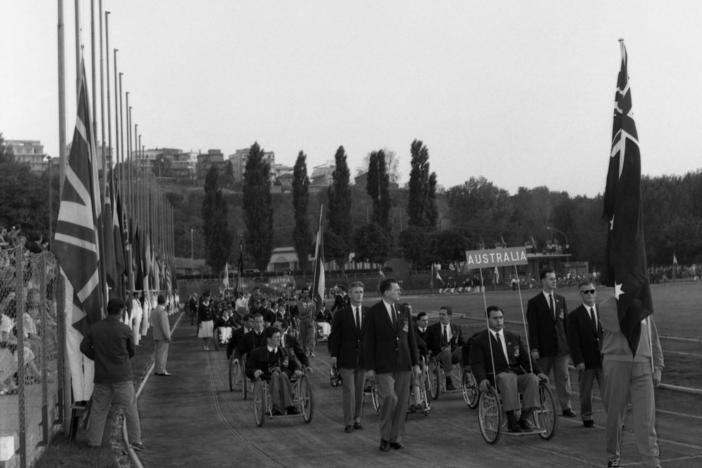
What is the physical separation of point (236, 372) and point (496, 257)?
27.6 feet

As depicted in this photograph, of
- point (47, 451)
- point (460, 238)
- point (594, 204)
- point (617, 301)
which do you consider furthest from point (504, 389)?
point (594, 204)

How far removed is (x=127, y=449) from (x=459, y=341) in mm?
7991

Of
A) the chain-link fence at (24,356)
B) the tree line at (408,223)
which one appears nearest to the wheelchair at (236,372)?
the chain-link fence at (24,356)

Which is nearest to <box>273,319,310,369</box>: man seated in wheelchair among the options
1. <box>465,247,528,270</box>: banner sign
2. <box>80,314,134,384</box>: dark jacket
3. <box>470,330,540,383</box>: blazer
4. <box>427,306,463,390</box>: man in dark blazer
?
<box>465,247,528,270</box>: banner sign

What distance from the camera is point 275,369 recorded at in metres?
16.2

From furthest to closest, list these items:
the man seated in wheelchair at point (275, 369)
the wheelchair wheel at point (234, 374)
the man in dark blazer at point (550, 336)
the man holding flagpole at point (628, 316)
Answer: the wheelchair wheel at point (234, 374), the man seated in wheelchair at point (275, 369), the man in dark blazer at point (550, 336), the man holding flagpole at point (628, 316)

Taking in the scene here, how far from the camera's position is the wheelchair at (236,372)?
69.5 ft

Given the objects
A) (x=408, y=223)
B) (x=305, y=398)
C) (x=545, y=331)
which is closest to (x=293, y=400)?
(x=305, y=398)

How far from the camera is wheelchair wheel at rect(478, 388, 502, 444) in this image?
12.9 metres

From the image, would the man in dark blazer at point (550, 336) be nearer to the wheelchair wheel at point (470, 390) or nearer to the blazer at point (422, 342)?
the wheelchair wheel at point (470, 390)

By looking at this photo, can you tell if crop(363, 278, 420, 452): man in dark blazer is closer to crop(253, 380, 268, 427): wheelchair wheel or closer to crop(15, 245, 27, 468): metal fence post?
crop(253, 380, 268, 427): wheelchair wheel

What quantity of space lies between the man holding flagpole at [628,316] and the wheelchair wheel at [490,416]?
2.53 m

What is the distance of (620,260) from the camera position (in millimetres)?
10102

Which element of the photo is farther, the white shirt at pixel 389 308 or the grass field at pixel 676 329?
the grass field at pixel 676 329
